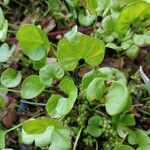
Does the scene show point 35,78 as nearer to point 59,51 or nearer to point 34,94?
point 34,94

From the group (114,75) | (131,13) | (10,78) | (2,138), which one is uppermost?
(131,13)

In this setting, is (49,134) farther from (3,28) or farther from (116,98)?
(3,28)

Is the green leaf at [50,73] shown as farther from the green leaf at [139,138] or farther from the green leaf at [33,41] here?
the green leaf at [139,138]

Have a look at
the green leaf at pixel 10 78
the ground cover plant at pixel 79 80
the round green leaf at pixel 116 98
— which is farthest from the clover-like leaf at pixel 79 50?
the green leaf at pixel 10 78

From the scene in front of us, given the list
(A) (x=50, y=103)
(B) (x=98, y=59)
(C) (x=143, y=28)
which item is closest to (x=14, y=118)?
(A) (x=50, y=103)

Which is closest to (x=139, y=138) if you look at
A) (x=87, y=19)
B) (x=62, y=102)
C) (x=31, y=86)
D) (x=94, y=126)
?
(x=94, y=126)

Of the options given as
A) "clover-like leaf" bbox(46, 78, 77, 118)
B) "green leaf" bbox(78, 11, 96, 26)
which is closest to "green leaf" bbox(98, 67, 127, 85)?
"clover-like leaf" bbox(46, 78, 77, 118)

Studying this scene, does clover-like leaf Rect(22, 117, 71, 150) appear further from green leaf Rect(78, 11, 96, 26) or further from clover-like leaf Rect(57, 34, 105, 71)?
green leaf Rect(78, 11, 96, 26)
